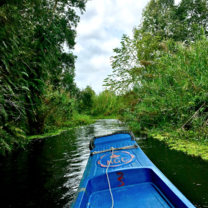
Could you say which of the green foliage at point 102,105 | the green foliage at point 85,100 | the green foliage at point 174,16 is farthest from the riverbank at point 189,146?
the green foliage at point 102,105

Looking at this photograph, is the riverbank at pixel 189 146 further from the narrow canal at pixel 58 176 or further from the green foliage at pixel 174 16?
the green foliage at pixel 174 16

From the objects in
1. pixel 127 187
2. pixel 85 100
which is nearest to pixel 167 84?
pixel 127 187

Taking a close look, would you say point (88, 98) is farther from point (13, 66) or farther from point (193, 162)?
point (193, 162)

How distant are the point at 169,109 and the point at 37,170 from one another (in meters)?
4.15

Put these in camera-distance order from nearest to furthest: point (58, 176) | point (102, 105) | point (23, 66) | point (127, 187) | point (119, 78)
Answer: point (127, 187) < point (58, 176) < point (23, 66) < point (119, 78) < point (102, 105)

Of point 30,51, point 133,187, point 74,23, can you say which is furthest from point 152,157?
point 74,23

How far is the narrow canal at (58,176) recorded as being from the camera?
2342 mm

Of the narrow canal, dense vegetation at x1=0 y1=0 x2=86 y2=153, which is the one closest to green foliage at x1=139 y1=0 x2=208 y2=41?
dense vegetation at x1=0 y1=0 x2=86 y2=153

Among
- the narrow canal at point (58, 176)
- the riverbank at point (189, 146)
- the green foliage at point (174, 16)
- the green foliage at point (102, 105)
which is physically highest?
the green foliage at point (174, 16)

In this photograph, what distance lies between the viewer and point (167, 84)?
201 inches

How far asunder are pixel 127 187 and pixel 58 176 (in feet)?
6.10

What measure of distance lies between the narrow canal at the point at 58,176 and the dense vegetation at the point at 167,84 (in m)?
1.06

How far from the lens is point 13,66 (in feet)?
13.0

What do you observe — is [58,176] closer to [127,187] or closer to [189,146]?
[127,187]
